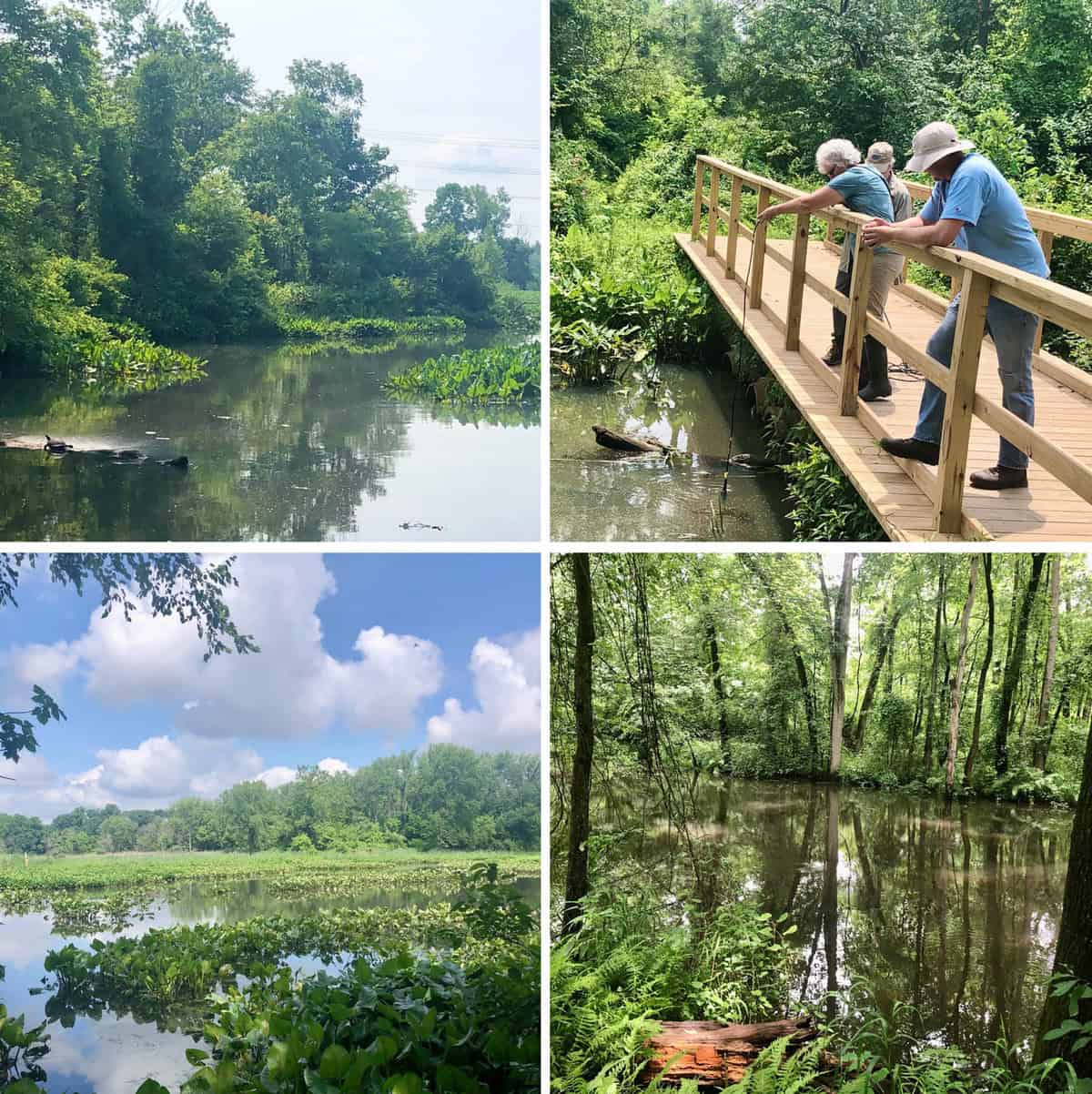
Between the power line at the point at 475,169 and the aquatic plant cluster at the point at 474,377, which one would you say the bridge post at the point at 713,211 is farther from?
the aquatic plant cluster at the point at 474,377

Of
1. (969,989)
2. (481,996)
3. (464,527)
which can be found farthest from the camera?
(464,527)

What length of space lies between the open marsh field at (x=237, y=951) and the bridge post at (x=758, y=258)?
120 inches

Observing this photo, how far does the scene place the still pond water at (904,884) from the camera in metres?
3.26

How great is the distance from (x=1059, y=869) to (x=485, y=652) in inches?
67.2

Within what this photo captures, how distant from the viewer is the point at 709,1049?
3.00m

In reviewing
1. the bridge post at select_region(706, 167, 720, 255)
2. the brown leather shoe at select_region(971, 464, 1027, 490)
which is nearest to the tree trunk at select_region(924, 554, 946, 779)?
the brown leather shoe at select_region(971, 464, 1027, 490)

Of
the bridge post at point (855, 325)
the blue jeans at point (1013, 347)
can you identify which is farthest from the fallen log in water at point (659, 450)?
the blue jeans at point (1013, 347)

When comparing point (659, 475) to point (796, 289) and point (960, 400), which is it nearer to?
point (796, 289)

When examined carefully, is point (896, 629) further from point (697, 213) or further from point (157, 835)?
point (697, 213)

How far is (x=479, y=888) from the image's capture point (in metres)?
3.07

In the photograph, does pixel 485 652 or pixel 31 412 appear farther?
pixel 31 412

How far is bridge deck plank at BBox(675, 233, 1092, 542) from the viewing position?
3137mm

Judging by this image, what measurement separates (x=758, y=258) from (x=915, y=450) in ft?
7.73

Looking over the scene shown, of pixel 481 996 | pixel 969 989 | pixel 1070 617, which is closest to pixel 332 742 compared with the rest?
pixel 481 996
